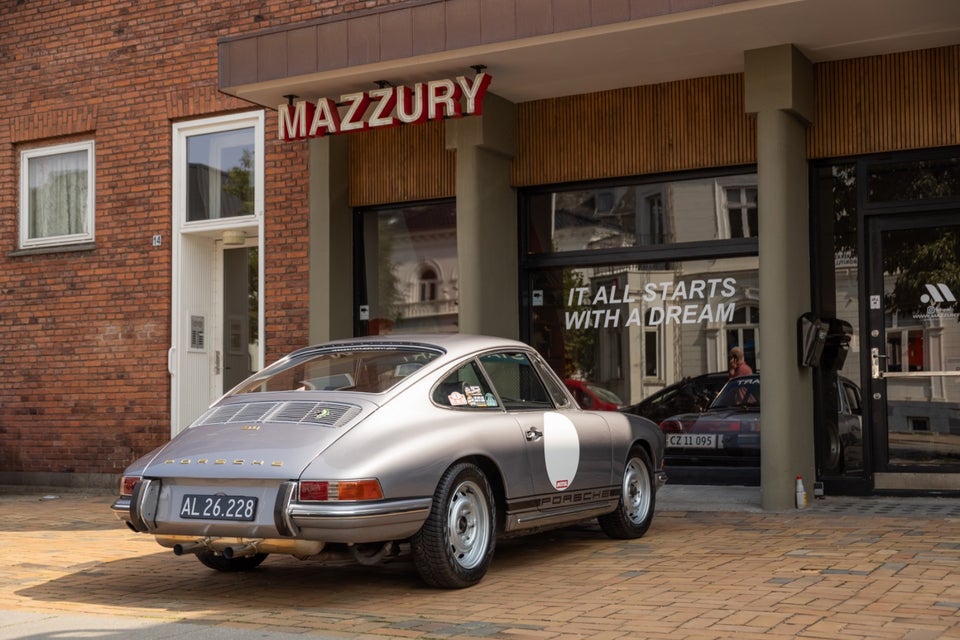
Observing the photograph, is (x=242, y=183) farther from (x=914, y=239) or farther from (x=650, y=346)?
(x=914, y=239)

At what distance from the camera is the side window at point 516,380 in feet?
24.9

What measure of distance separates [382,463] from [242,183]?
823cm

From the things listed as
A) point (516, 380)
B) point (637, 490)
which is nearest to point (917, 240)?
point (637, 490)

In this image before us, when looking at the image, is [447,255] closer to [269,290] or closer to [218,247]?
[269,290]

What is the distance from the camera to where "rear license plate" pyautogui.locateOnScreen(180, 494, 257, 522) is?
6219 mm

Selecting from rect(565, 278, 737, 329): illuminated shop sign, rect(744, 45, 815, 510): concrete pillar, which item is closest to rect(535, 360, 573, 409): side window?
rect(744, 45, 815, 510): concrete pillar

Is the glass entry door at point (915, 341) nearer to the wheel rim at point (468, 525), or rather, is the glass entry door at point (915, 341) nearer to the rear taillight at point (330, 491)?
the wheel rim at point (468, 525)

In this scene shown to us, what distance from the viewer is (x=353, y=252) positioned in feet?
44.3

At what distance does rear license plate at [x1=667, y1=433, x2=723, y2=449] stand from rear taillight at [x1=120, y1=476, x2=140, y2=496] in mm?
6326

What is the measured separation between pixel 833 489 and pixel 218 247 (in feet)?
24.7

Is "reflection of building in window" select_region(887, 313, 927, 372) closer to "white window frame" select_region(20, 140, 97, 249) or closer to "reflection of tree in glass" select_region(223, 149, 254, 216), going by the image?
"reflection of tree in glass" select_region(223, 149, 254, 216)

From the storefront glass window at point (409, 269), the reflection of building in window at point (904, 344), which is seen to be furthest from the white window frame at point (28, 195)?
the reflection of building in window at point (904, 344)

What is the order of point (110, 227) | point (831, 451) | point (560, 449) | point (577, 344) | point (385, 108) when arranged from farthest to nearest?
point (110, 227) < point (577, 344) < point (385, 108) < point (831, 451) < point (560, 449)

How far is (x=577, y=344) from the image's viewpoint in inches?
488
